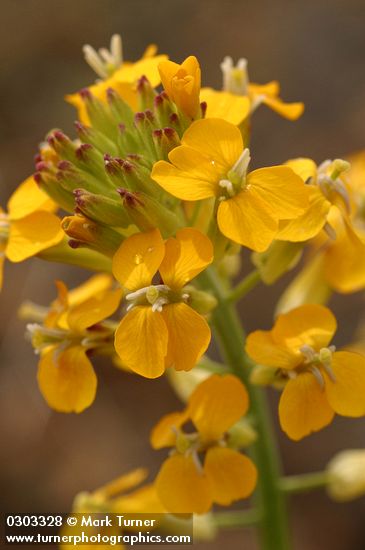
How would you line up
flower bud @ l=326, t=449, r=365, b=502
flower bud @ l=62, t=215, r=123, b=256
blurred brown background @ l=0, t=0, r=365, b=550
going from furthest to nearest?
blurred brown background @ l=0, t=0, r=365, b=550, flower bud @ l=326, t=449, r=365, b=502, flower bud @ l=62, t=215, r=123, b=256

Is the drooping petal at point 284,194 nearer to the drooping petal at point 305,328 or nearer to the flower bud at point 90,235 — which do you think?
the drooping petal at point 305,328

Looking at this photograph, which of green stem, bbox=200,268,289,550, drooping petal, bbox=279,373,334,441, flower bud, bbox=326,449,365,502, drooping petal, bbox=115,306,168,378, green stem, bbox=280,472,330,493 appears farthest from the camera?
flower bud, bbox=326,449,365,502

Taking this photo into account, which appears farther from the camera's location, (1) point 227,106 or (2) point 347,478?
(2) point 347,478

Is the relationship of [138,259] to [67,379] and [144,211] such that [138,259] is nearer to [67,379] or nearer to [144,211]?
[144,211]

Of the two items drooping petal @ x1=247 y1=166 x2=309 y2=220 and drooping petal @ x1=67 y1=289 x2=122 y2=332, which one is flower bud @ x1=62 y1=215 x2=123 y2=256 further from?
drooping petal @ x1=247 y1=166 x2=309 y2=220

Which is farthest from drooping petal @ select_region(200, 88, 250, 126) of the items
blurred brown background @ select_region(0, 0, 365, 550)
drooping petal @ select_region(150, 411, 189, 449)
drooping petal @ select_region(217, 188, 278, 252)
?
blurred brown background @ select_region(0, 0, 365, 550)

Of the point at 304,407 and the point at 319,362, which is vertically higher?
the point at 319,362

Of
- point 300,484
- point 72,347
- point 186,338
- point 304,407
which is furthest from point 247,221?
point 300,484
